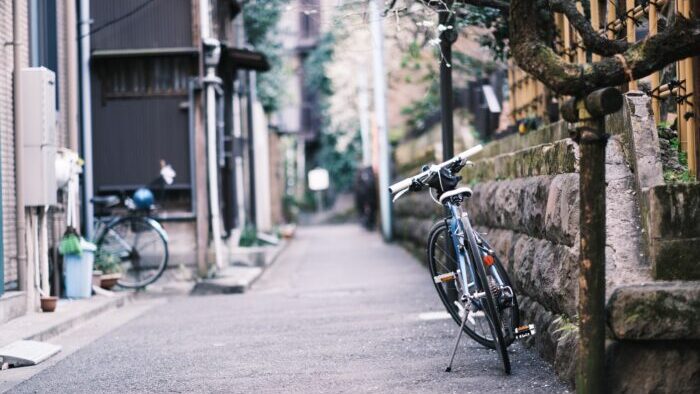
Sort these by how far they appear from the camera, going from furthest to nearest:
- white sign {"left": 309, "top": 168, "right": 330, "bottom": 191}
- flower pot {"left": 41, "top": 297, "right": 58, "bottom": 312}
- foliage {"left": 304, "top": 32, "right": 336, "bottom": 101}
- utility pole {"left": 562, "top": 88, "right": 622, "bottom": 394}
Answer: white sign {"left": 309, "top": 168, "right": 330, "bottom": 191} → foliage {"left": 304, "top": 32, "right": 336, "bottom": 101} → flower pot {"left": 41, "top": 297, "right": 58, "bottom": 312} → utility pole {"left": 562, "top": 88, "right": 622, "bottom": 394}

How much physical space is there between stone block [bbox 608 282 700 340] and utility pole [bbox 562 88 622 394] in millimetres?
193

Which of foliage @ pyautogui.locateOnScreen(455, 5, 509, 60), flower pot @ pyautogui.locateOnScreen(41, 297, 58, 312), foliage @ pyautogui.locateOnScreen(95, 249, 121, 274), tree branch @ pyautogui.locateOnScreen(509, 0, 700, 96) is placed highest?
foliage @ pyautogui.locateOnScreen(455, 5, 509, 60)

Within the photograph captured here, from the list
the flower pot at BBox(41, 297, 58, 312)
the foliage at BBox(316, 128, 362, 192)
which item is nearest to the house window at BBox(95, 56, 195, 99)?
the flower pot at BBox(41, 297, 58, 312)

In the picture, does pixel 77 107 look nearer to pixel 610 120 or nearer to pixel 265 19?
pixel 610 120

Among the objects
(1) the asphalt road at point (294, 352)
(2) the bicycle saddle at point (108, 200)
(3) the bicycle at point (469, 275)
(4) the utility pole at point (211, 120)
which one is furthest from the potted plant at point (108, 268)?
(3) the bicycle at point (469, 275)

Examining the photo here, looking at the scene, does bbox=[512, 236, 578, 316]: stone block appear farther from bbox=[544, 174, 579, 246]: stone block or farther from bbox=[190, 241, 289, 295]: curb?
bbox=[190, 241, 289, 295]: curb

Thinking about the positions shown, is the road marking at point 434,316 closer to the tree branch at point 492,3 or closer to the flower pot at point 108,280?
the tree branch at point 492,3

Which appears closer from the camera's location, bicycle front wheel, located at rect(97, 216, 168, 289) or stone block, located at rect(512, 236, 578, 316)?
stone block, located at rect(512, 236, 578, 316)

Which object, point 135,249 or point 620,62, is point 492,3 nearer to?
point 620,62

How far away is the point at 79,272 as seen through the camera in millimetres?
10688

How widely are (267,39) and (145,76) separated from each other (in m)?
10.8

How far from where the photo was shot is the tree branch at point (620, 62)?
4.36 meters

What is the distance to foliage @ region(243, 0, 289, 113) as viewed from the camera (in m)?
21.8

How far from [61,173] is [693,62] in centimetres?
715
